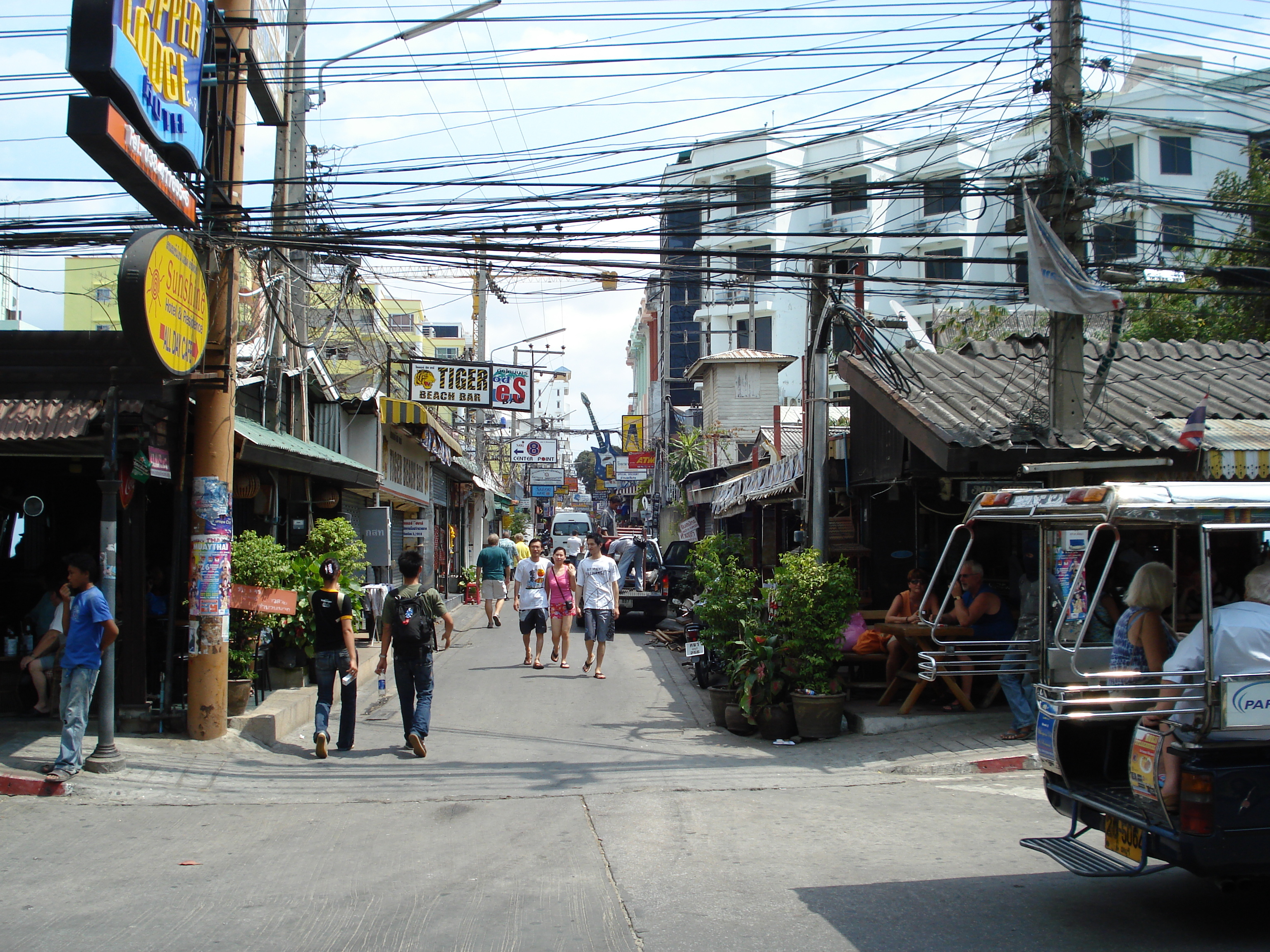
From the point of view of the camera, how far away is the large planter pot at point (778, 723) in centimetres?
993

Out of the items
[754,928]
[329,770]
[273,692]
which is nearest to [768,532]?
[273,692]

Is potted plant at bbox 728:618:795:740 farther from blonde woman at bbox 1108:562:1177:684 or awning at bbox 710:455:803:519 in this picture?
blonde woman at bbox 1108:562:1177:684

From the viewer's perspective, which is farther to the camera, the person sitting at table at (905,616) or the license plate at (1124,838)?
the person sitting at table at (905,616)

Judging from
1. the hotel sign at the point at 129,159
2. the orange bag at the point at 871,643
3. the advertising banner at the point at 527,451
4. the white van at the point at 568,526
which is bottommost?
the orange bag at the point at 871,643

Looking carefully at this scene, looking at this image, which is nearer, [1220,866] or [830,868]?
[1220,866]

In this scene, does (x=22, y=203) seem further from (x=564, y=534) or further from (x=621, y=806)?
(x=564, y=534)

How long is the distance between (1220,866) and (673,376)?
52.6m

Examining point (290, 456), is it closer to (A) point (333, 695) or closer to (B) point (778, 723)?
(A) point (333, 695)

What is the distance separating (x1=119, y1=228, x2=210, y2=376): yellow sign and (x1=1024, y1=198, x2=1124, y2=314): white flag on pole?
7.80m

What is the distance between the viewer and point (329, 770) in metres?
8.80

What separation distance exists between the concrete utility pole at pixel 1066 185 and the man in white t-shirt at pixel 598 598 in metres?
6.43

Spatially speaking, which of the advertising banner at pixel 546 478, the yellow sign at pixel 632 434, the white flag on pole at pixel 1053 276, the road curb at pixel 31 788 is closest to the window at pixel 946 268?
the yellow sign at pixel 632 434

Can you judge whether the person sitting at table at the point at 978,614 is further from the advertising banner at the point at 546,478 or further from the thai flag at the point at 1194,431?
the advertising banner at the point at 546,478

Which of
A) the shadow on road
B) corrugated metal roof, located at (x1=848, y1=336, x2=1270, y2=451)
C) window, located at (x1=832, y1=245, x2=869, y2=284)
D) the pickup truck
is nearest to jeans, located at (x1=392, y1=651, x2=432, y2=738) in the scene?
the shadow on road
